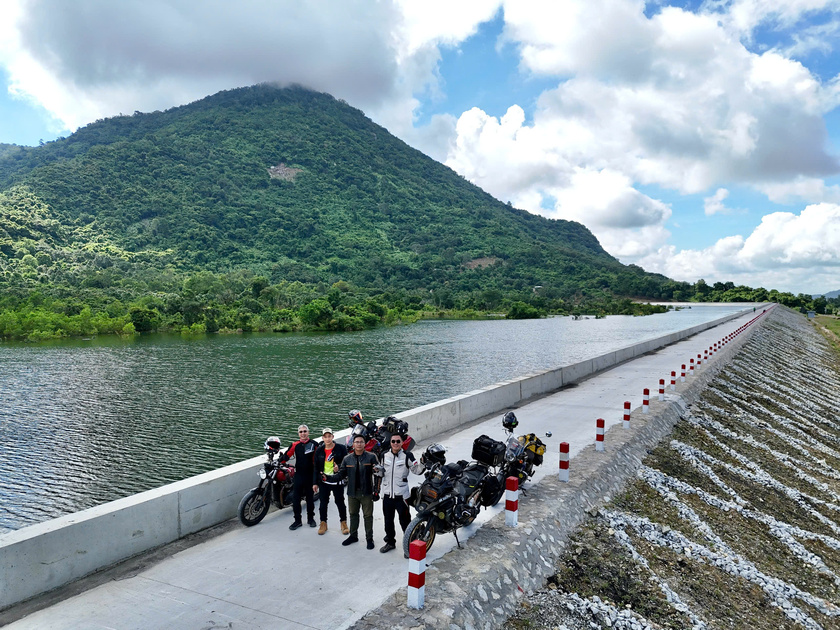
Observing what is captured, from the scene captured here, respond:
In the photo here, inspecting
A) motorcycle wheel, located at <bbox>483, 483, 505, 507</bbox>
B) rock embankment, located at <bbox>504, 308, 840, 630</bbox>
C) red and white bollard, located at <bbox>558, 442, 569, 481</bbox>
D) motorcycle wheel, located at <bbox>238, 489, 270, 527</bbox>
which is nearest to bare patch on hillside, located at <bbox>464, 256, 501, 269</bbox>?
rock embankment, located at <bbox>504, 308, 840, 630</bbox>

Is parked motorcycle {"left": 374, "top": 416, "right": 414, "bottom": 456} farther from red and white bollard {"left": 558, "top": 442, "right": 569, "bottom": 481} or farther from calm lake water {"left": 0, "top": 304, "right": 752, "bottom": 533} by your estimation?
calm lake water {"left": 0, "top": 304, "right": 752, "bottom": 533}

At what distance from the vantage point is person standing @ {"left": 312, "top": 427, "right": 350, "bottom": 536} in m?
7.07

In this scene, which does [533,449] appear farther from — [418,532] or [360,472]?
[360,472]

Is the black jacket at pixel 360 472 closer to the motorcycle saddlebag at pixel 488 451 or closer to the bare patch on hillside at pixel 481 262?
the motorcycle saddlebag at pixel 488 451

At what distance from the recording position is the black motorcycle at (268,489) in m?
7.52

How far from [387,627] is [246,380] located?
29271 mm

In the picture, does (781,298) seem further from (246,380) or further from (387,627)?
(387,627)

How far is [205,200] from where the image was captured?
174250 millimetres

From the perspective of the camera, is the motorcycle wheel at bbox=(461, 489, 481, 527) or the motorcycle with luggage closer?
the motorcycle wheel at bbox=(461, 489, 481, 527)

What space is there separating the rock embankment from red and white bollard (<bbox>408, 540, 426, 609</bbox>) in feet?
4.28

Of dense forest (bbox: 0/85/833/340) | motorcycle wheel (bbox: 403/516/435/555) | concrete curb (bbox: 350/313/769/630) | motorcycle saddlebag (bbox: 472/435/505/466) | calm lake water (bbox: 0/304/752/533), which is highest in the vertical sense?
dense forest (bbox: 0/85/833/340)

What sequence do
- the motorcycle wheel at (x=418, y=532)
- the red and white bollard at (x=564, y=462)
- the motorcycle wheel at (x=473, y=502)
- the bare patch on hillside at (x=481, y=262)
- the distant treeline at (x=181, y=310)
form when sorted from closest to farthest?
the motorcycle wheel at (x=418, y=532)
the motorcycle wheel at (x=473, y=502)
the red and white bollard at (x=564, y=462)
the distant treeline at (x=181, y=310)
the bare patch on hillside at (x=481, y=262)

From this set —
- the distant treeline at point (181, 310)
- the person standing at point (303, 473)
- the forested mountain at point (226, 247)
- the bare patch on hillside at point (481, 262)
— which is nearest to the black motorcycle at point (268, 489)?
the person standing at point (303, 473)

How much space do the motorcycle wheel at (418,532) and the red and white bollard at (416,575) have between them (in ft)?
3.06
